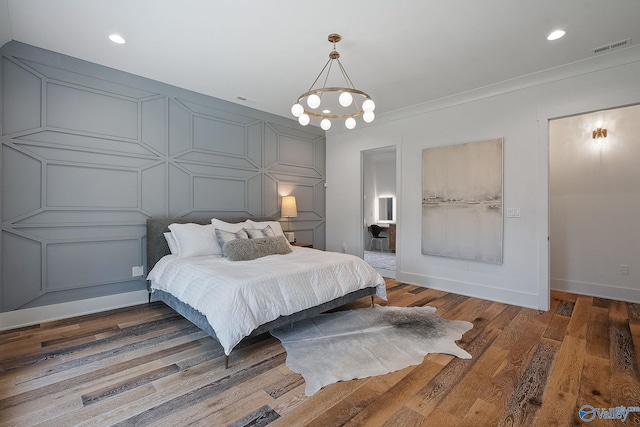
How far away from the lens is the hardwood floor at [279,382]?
1696mm

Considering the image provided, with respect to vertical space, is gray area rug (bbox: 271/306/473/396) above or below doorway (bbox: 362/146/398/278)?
below

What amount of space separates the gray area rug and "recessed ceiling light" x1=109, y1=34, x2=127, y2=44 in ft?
10.4

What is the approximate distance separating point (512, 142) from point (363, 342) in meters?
3.06

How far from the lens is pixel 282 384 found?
2.01 m

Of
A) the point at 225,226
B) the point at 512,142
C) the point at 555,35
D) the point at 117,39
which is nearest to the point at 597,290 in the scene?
the point at 512,142

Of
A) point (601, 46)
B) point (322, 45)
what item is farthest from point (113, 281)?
point (601, 46)

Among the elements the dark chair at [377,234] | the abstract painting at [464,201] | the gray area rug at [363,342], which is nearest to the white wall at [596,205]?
the abstract painting at [464,201]

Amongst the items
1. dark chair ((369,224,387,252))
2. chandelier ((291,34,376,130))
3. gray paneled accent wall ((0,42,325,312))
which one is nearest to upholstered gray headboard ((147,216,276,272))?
gray paneled accent wall ((0,42,325,312))

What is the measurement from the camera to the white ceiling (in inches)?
92.2

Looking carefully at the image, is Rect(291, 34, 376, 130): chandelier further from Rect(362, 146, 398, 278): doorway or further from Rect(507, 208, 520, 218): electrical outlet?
Rect(362, 146, 398, 278): doorway

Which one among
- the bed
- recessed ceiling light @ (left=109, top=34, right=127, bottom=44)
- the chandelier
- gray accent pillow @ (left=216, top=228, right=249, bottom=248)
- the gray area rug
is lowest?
the gray area rug

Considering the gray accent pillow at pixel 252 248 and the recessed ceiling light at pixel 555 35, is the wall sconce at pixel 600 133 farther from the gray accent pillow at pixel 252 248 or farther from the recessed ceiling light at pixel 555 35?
the gray accent pillow at pixel 252 248
